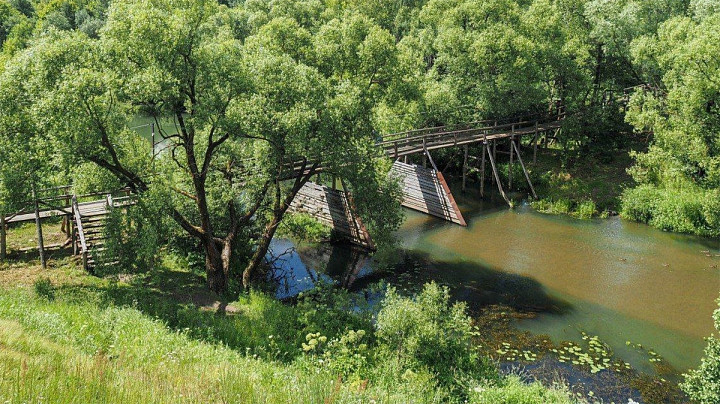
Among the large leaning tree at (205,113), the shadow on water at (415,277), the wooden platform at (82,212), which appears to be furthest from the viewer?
the shadow on water at (415,277)

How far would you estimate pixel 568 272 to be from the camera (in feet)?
76.7

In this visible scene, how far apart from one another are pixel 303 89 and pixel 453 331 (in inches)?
340

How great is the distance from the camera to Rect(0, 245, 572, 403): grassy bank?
808cm

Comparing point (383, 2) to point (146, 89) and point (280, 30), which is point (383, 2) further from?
point (146, 89)

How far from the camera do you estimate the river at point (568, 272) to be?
1905 cm

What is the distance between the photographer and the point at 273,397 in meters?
8.33

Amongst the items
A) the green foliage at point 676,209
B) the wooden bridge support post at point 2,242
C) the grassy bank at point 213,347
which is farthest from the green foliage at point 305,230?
the green foliage at point 676,209

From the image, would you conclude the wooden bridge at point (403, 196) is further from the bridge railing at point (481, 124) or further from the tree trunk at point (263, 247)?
the tree trunk at point (263, 247)

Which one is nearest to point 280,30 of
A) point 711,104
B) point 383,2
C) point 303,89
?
point 303,89

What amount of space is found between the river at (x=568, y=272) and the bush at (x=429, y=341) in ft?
17.0

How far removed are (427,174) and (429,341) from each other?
58.8ft

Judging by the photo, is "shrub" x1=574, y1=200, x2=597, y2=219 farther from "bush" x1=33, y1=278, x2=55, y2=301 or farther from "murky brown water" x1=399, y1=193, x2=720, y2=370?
"bush" x1=33, y1=278, x2=55, y2=301

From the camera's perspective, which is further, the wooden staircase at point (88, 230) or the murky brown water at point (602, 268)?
the murky brown water at point (602, 268)

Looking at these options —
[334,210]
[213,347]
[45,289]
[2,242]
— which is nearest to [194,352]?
[213,347]
